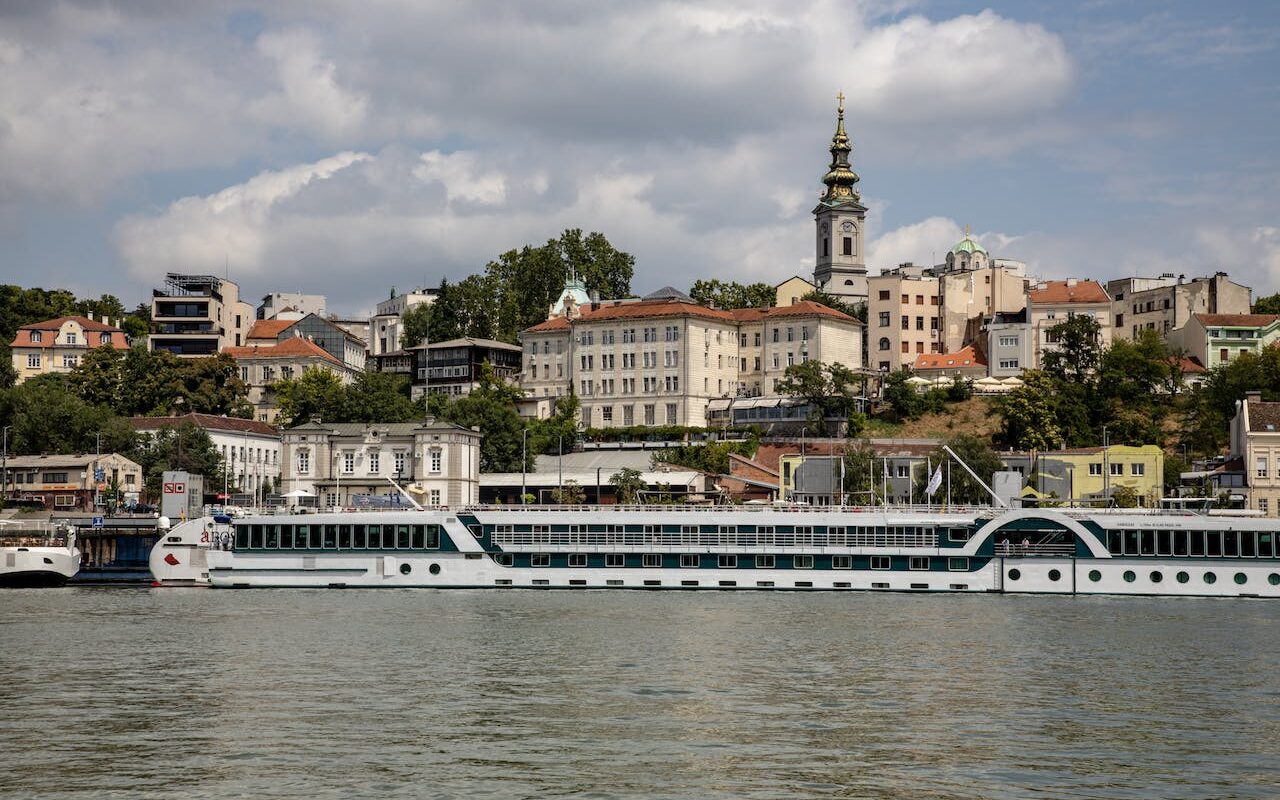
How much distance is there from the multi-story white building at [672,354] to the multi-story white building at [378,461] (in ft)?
78.7

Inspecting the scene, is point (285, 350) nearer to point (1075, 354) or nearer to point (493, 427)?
point (493, 427)

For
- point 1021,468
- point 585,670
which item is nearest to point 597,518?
point 585,670

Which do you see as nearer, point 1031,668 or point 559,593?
point 1031,668

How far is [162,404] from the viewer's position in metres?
131

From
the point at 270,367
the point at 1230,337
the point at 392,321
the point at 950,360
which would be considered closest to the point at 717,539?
the point at 950,360

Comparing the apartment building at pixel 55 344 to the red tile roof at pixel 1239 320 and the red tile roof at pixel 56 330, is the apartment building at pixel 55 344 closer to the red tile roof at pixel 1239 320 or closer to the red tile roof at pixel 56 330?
the red tile roof at pixel 56 330

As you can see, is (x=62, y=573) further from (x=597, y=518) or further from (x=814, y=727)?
(x=814, y=727)

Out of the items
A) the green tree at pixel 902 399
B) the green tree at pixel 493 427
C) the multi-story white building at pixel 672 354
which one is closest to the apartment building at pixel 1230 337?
the green tree at pixel 902 399

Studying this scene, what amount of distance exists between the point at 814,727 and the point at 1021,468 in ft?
263

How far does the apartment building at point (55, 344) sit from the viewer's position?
147m

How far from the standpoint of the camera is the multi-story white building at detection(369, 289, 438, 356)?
587 ft

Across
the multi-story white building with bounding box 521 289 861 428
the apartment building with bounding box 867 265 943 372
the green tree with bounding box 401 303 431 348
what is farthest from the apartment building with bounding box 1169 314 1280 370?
the green tree with bounding box 401 303 431 348

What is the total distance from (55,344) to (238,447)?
3722 centimetres

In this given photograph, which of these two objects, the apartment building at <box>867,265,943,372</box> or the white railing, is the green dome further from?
the white railing
